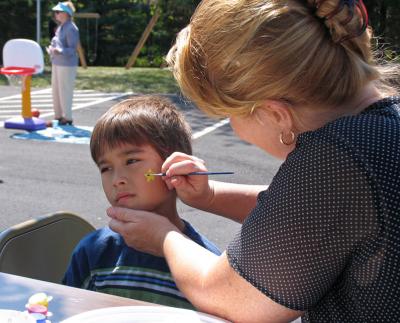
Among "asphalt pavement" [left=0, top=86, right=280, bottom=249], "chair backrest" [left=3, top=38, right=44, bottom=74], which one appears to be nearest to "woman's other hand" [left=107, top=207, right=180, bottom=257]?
"asphalt pavement" [left=0, top=86, right=280, bottom=249]

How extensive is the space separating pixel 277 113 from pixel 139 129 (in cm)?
69

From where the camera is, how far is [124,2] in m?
24.7

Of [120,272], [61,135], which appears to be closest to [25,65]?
[61,135]

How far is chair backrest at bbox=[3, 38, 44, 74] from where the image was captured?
25.0ft

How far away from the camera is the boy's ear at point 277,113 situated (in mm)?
1136

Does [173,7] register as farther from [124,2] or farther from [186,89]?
[186,89]

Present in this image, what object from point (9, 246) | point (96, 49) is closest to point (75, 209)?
point (9, 246)

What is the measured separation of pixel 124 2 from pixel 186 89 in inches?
→ 964

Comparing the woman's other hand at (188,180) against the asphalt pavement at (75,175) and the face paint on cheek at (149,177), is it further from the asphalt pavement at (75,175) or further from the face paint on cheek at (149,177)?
the asphalt pavement at (75,175)

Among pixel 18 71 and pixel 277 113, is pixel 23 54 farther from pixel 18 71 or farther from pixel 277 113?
pixel 277 113

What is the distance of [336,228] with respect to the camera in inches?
39.6

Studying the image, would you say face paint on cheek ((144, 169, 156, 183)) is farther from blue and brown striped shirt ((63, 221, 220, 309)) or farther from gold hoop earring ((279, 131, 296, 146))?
gold hoop earring ((279, 131, 296, 146))

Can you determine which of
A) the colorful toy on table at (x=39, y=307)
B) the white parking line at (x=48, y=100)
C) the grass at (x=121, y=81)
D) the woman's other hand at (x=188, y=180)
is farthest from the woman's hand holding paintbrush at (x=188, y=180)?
the grass at (x=121, y=81)

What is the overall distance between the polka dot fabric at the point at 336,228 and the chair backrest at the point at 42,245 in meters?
0.89
